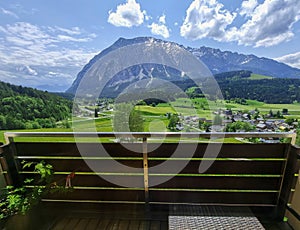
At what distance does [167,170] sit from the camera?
1843 mm

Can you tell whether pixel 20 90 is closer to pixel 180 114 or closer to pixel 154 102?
pixel 154 102

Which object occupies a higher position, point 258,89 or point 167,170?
point 258,89

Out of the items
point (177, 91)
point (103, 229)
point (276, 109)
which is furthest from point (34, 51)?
point (276, 109)

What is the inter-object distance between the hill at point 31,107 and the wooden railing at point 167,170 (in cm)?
32

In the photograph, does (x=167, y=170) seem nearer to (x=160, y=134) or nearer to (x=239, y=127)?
(x=160, y=134)

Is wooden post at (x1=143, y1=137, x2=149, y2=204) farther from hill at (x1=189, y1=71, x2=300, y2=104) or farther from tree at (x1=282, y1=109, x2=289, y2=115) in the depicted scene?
tree at (x1=282, y1=109, x2=289, y2=115)

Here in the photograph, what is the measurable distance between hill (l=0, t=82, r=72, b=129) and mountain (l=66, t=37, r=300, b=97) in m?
0.27

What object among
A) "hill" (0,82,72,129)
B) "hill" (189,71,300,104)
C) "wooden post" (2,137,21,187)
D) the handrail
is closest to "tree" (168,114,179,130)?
the handrail

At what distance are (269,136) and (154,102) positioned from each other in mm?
1311

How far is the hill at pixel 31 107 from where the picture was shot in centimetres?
210

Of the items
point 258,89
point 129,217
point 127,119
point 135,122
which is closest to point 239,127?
point 258,89

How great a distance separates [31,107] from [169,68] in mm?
1912

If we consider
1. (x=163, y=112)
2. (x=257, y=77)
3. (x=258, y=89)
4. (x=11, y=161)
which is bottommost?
(x=11, y=161)

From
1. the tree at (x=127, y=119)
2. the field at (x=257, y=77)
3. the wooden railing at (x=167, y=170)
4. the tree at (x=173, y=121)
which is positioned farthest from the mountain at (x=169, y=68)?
the wooden railing at (x=167, y=170)
